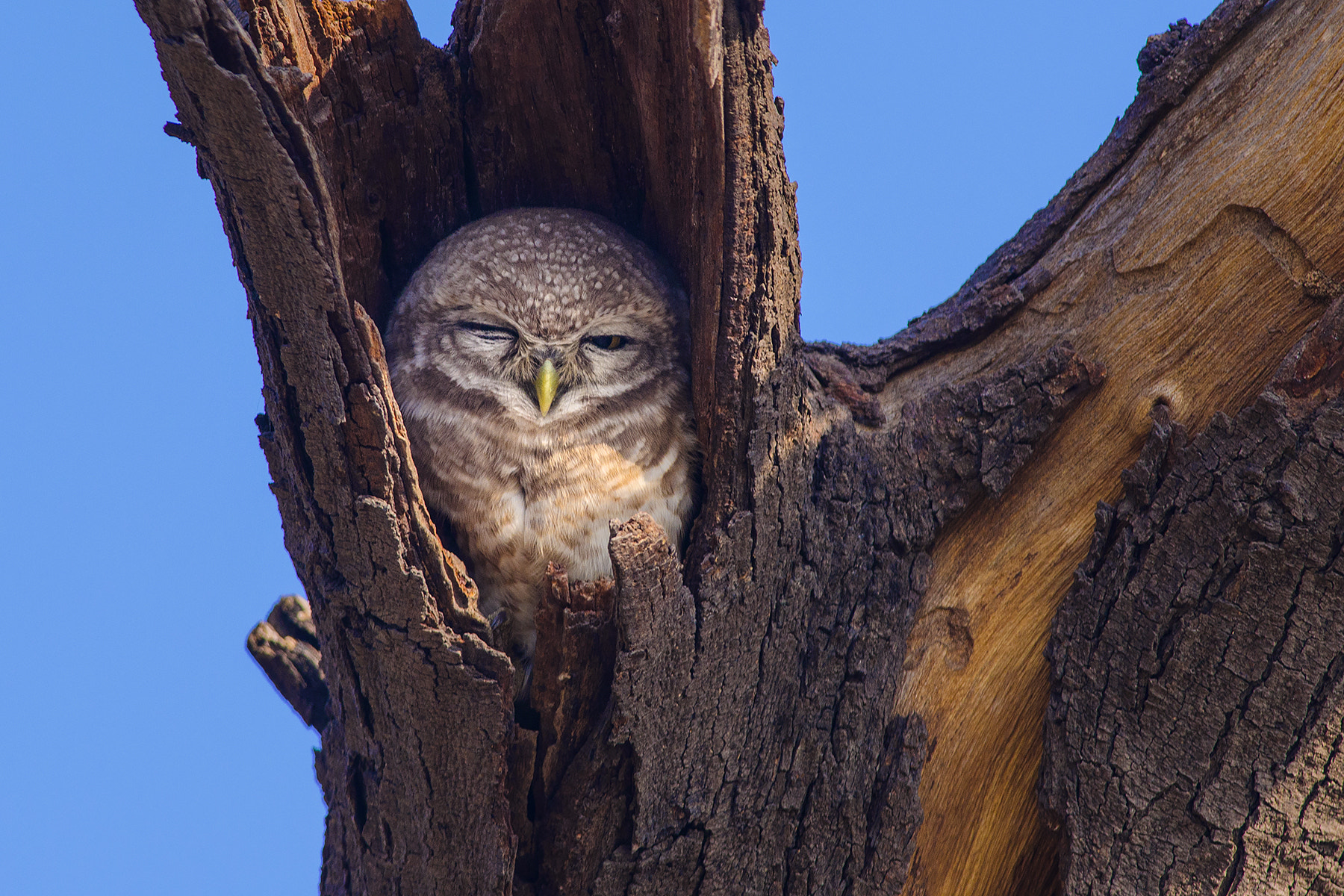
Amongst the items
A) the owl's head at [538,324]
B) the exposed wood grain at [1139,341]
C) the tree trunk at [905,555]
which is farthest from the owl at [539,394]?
the exposed wood grain at [1139,341]

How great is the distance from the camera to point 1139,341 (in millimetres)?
2113

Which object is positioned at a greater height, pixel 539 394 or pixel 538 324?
pixel 538 324

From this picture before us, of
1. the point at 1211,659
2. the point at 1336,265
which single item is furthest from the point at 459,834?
the point at 1336,265

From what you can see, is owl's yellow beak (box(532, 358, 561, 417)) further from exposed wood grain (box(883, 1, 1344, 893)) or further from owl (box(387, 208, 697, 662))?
exposed wood grain (box(883, 1, 1344, 893))

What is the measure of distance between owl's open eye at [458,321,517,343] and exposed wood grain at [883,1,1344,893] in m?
1.27

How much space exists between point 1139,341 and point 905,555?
0.66m

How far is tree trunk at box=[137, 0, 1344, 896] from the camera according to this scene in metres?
1.81

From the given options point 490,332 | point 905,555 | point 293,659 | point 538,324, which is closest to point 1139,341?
point 905,555

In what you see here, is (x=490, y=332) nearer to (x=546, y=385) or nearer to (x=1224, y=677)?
(x=546, y=385)

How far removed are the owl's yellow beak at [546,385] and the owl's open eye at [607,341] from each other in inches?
6.2

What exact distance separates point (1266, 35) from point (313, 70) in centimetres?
204

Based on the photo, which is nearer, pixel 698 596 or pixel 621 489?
pixel 698 596

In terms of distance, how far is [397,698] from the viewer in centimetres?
203

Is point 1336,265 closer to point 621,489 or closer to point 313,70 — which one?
point 621,489
